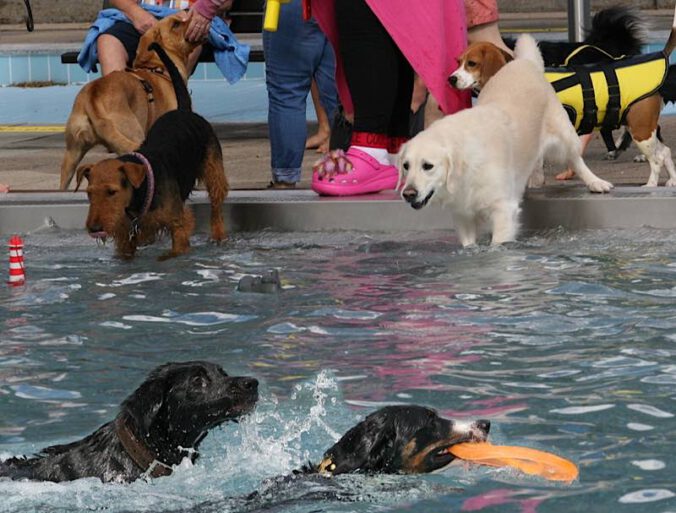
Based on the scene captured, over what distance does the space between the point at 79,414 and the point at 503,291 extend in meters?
2.10

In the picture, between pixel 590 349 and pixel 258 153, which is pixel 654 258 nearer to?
pixel 590 349

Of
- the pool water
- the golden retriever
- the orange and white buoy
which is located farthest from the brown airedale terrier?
the golden retriever

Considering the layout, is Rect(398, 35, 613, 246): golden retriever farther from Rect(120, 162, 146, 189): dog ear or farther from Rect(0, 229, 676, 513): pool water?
Rect(120, 162, 146, 189): dog ear

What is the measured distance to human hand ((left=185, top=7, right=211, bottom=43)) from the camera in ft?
28.6

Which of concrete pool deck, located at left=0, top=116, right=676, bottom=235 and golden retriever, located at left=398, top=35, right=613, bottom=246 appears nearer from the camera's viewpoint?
golden retriever, located at left=398, top=35, right=613, bottom=246

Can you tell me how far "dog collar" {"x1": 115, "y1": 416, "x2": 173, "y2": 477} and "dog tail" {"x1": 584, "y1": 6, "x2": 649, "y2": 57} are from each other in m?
5.86

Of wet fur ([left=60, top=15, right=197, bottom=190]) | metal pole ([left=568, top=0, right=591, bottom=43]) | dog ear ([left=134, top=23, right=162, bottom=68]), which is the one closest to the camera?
wet fur ([left=60, top=15, right=197, bottom=190])

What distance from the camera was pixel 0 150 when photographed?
11062 millimetres

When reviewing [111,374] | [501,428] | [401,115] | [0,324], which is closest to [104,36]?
[401,115]

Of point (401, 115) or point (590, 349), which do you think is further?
point (401, 115)

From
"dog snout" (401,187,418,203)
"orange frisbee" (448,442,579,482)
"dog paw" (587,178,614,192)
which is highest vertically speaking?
"dog snout" (401,187,418,203)

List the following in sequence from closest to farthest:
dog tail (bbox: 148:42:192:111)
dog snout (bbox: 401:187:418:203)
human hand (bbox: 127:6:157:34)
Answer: dog snout (bbox: 401:187:418:203) < dog tail (bbox: 148:42:192:111) < human hand (bbox: 127:6:157:34)

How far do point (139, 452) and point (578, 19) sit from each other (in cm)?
740

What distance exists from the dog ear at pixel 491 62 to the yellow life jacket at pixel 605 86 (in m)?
0.41
